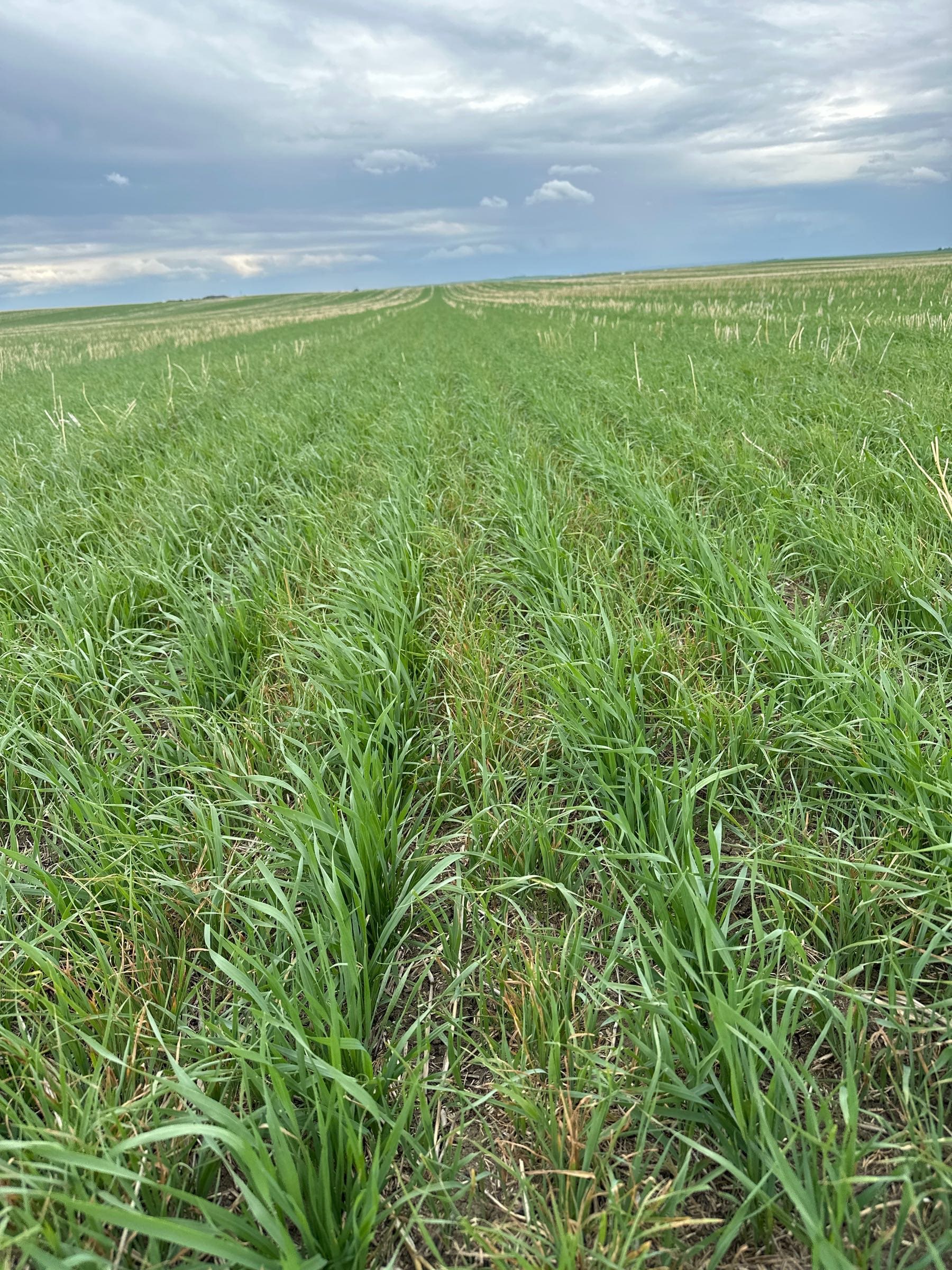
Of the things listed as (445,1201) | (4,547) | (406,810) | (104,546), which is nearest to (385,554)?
(104,546)

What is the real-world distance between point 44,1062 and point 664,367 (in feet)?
27.1

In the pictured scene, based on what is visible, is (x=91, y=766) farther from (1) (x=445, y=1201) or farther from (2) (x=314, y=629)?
(1) (x=445, y=1201)

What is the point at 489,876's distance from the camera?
1.67 meters

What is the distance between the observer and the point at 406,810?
70.4 inches

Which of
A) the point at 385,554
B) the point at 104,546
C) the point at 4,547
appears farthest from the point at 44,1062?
the point at 4,547

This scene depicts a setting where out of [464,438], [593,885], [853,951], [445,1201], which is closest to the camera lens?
[445,1201]

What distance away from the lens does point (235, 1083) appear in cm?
119

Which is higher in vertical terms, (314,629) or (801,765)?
(314,629)

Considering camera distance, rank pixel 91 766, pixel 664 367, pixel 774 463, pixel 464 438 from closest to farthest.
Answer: pixel 91 766 < pixel 774 463 < pixel 464 438 < pixel 664 367

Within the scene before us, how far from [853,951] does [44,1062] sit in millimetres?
1596

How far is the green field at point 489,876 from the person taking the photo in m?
0.98

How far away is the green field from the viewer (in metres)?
0.98

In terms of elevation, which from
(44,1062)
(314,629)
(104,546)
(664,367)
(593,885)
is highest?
(664,367)

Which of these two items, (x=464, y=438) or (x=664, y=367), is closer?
(x=464, y=438)
